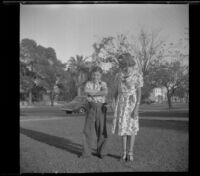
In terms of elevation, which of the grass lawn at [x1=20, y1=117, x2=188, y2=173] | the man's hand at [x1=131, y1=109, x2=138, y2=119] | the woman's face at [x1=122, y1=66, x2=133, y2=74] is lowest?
the grass lawn at [x1=20, y1=117, x2=188, y2=173]

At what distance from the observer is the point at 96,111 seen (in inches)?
223

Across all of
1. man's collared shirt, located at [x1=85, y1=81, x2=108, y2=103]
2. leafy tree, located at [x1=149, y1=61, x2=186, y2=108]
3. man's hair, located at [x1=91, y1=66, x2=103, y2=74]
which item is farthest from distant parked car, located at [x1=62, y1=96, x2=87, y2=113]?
leafy tree, located at [x1=149, y1=61, x2=186, y2=108]

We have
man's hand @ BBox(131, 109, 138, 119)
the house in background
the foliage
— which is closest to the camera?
man's hand @ BBox(131, 109, 138, 119)

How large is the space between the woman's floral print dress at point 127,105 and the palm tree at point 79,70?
41.3 inches

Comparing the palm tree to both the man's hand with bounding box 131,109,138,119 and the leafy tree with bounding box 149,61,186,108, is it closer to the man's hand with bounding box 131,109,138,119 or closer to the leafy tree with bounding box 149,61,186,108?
the man's hand with bounding box 131,109,138,119

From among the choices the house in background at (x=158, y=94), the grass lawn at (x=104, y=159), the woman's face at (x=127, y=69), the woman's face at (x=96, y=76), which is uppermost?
the woman's face at (x=127, y=69)

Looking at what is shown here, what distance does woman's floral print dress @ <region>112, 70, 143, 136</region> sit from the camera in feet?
17.5

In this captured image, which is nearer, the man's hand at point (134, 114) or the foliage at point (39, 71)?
the man's hand at point (134, 114)

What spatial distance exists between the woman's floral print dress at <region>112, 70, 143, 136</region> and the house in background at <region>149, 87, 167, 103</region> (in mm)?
2625

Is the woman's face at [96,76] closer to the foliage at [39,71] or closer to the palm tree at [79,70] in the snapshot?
the palm tree at [79,70]

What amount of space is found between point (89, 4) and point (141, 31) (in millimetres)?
1414

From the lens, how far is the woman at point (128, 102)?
5.34 m

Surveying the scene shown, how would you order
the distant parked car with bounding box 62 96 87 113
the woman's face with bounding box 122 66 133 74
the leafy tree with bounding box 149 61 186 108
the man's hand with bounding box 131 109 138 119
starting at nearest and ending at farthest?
the man's hand with bounding box 131 109 138 119, the woman's face with bounding box 122 66 133 74, the distant parked car with bounding box 62 96 87 113, the leafy tree with bounding box 149 61 186 108

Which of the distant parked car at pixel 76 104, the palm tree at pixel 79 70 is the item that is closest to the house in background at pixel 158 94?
the distant parked car at pixel 76 104
